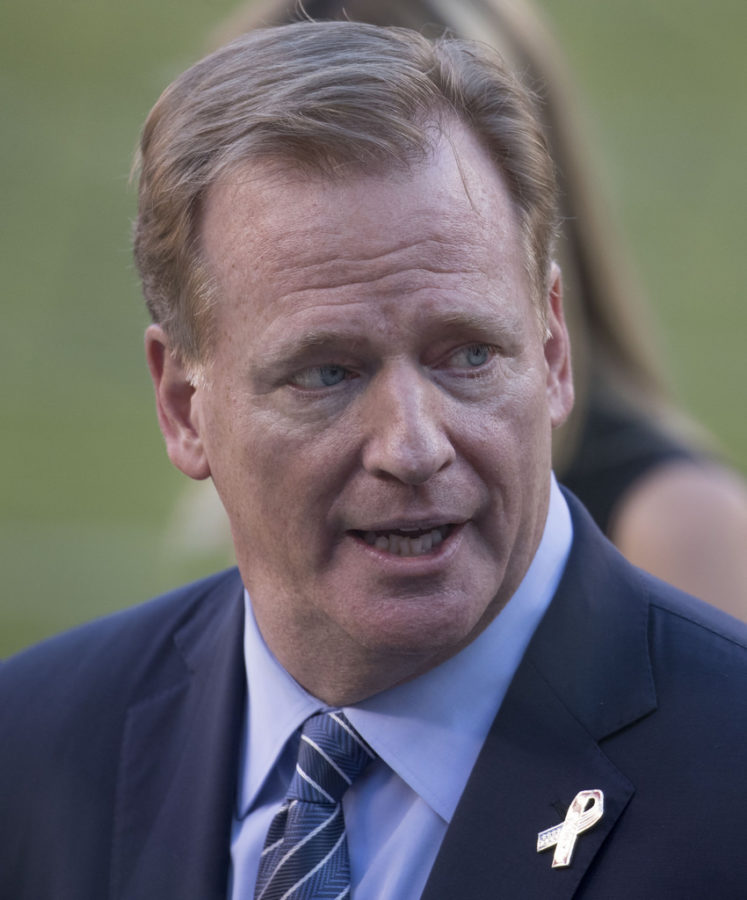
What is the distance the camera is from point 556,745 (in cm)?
217

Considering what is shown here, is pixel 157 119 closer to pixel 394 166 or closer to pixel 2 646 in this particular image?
pixel 394 166

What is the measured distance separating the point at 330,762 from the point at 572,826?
1.45 feet

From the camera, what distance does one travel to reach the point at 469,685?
230 cm

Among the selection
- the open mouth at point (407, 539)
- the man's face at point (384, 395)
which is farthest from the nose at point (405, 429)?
the open mouth at point (407, 539)

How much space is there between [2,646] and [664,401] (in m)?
6.21

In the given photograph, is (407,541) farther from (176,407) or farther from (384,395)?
(176,407)

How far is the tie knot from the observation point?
7.52 ft

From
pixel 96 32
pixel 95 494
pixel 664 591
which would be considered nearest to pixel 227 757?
pixel 664 591

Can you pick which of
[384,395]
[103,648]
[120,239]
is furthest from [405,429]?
[120,239]

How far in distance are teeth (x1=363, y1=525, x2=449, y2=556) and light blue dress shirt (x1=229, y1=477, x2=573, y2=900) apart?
0.22 meters

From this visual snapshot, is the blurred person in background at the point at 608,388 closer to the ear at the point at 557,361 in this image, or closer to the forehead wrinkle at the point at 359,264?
the ear at the point at 557,361

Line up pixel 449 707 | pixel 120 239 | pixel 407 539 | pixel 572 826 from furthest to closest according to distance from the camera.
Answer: pixel 120 239 → pixel 449 707 → pixel 407 539 → pixel 572 826

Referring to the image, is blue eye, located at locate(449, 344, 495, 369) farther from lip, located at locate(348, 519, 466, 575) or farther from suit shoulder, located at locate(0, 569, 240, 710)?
suit shoulder, located at locate(0, 569, 240, 710)

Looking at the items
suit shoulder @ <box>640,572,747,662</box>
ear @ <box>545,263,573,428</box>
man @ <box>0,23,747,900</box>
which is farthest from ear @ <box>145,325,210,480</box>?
suit shoulder @ <box>640,572,747,662</box>
